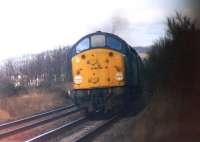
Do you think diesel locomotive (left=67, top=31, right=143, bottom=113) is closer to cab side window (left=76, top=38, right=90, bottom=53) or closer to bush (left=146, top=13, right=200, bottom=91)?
cab side window (left=76, top=38, right=90, bottom=53)

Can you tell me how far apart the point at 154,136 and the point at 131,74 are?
20.6 feet

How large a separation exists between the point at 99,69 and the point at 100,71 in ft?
0.24

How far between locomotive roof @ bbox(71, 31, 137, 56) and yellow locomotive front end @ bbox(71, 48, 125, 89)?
0.15 meters

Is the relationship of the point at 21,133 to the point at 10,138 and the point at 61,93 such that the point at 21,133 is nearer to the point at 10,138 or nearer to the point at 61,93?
the point at 10,138

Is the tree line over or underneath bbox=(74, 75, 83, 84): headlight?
over

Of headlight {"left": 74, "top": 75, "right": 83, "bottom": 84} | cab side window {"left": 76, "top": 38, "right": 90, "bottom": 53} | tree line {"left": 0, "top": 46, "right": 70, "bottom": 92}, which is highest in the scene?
cab side window {"left": 76, "top": 38, "right": 90, "bottom": 53}

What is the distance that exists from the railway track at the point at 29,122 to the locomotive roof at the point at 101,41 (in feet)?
7.59

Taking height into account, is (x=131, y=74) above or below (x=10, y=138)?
above

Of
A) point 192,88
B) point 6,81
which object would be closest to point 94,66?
point 192,88

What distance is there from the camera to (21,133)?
47.4ft

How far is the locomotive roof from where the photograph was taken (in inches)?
639

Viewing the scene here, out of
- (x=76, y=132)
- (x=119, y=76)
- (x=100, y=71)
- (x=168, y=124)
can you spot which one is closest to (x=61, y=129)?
(x=76, y=132)

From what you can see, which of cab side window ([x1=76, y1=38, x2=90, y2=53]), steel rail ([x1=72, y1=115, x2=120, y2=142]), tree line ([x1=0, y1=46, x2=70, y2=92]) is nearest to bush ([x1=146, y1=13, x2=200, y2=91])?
steel rail ([x1=72, y1=115, x2=120, y2=142])

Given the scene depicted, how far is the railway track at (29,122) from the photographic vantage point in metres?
14.6
